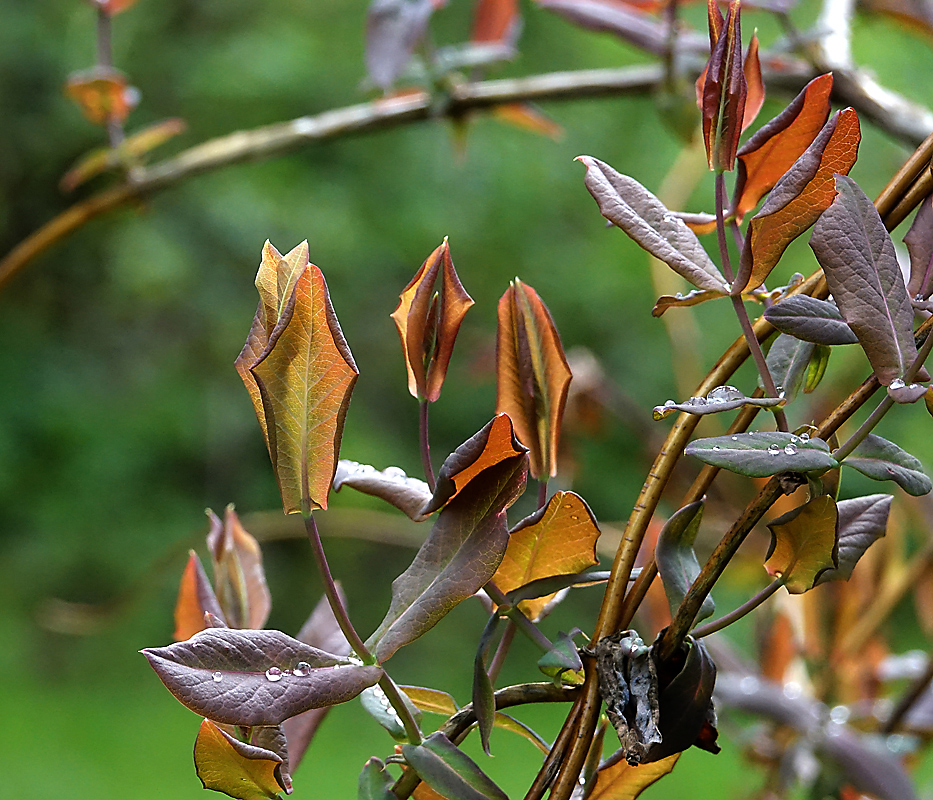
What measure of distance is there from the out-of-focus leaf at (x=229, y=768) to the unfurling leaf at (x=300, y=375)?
0.17 ft

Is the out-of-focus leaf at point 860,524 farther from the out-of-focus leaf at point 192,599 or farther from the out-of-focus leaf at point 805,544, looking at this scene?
the out-of-focus leaf at point 192,599

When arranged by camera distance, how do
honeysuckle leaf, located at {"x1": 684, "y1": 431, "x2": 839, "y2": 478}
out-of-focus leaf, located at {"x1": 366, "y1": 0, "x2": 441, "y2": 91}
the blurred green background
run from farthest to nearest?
the blurred green background < out-of-focus leaf, located at {"x1": 366, "y1": 0, "x2": 441, "y2": 91} < honeysuckle leaf, located at {"x1": 684, "y1": 431, "x2": 839, "y2": 478}

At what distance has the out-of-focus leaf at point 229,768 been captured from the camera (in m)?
0.18

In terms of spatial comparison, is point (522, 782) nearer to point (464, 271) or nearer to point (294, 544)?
point (294, 544)

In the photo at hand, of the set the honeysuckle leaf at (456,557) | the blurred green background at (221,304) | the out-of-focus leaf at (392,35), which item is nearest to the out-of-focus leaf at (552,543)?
the honeysuckle leaf at (456,557)

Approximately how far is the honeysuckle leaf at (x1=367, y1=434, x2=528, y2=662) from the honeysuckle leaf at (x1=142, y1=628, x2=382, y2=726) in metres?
0.01

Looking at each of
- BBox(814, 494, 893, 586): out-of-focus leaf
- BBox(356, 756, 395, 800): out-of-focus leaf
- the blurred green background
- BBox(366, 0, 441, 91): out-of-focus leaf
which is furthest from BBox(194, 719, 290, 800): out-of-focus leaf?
the blurred green background

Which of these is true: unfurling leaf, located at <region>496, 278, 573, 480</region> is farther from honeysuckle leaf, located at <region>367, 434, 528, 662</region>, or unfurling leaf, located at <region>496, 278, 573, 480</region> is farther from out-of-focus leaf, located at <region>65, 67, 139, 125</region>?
out-of-focus leaf, located at <region>65, 67, 139, 125</region>

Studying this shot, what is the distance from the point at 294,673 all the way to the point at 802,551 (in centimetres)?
10

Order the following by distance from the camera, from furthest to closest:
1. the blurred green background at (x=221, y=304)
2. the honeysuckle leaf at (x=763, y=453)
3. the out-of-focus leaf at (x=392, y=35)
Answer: the blurred green background at (x=221, y=304) < the out-of-focus leaf at (x=392, y=35) < the honeysuckle leaf at (x=763, y=453)

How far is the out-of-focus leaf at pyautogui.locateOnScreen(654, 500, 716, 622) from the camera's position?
0.18 m

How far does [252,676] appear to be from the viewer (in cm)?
16

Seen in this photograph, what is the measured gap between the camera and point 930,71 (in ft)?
6.53

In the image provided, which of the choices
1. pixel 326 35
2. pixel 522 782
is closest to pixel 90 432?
pixel 326 35
